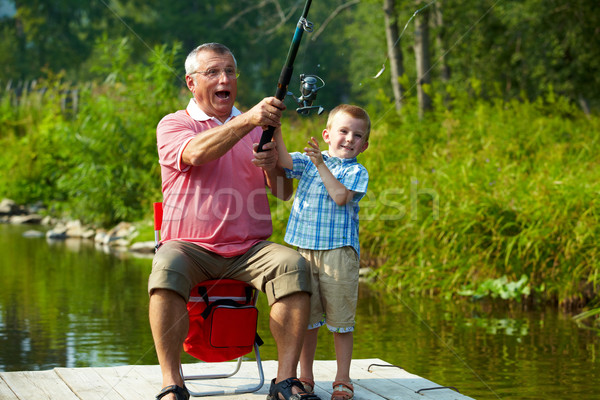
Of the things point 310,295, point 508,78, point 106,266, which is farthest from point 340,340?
point 508,78

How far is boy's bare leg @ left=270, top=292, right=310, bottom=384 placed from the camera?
10.0 ft

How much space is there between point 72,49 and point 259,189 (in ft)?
123

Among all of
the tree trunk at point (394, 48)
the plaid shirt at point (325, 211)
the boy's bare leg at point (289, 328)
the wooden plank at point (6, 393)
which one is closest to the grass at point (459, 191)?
the tree trunk at point (394, 48)

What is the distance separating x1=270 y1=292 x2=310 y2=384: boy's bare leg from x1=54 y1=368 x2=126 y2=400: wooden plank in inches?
25.9

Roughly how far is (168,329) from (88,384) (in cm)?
60

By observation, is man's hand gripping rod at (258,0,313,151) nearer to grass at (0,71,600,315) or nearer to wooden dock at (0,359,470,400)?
wooden dock at (0,359,470,400)

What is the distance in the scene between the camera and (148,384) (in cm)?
334

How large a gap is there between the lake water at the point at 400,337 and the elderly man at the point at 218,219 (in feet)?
4.28

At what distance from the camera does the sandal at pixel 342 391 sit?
10.3ft

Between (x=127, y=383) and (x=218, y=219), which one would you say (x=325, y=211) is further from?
(x=127, y=383)

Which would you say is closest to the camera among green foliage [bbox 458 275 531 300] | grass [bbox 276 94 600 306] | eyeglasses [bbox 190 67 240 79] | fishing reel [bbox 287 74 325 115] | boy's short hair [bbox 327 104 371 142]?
fishing reel [bbox 287 74 325 115]

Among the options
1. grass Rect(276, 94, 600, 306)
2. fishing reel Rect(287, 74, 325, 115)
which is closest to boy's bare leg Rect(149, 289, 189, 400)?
fishing reel Rect(287, 74, 325, 115)

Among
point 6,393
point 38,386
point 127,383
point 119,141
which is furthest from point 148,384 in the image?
point 119,141

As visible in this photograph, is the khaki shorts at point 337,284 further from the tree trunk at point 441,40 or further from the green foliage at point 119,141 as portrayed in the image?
the tree trunk at point 441,40
